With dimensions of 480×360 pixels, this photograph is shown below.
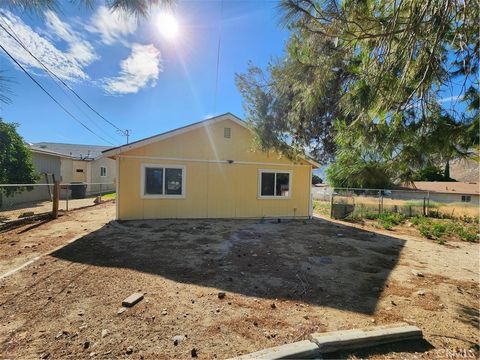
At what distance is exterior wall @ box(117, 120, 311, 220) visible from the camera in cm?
945

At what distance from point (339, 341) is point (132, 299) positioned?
2.55 meters

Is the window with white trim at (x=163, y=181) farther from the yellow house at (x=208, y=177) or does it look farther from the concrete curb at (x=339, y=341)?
the concrete curb at (x=339, y=341)

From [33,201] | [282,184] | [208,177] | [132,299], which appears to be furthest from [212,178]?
[33,201]

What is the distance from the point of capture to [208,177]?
34.1 ft

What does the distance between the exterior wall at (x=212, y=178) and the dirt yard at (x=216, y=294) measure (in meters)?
2.69

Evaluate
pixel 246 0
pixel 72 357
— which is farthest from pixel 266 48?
pixel 72 357

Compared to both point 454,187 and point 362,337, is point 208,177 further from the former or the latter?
point 454,187

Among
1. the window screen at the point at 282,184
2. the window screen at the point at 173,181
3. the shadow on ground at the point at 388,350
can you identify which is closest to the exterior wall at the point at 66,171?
the window screen at the point at 173,181

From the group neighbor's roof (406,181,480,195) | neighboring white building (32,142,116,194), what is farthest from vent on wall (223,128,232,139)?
neighbor's roof (406,181,480,195)

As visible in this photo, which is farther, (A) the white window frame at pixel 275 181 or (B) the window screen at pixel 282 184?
(B) the window screen at pixel 282 184

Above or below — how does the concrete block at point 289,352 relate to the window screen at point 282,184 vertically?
below

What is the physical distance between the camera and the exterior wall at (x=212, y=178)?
9.45m

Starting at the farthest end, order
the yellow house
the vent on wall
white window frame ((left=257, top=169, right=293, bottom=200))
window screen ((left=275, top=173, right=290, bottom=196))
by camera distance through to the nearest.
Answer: window screen ((left=275, top=173, right=290, bottom=196)) < white window frame ((left=257, top=169, right=293, bottom=200)) < the vent on wall < the yellow house

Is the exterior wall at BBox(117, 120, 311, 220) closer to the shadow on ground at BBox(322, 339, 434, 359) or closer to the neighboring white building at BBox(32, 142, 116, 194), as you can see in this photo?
the shadow on ground at BBox(322, 339, 434, 359)
